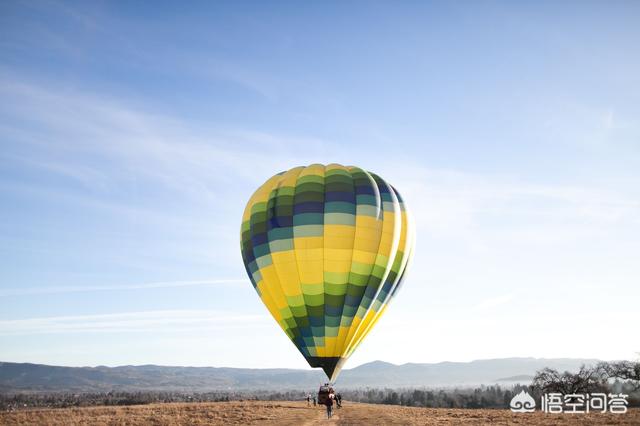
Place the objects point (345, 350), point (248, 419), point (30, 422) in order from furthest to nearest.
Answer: point (345, 350) < point (248, 419) < point (30, 422)

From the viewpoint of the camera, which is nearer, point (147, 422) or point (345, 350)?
point (147, 422)

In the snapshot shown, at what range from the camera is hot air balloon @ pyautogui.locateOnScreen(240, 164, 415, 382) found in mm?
37688

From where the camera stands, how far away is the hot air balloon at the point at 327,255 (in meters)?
37.7

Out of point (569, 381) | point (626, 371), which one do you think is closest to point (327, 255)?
point (569, 381)

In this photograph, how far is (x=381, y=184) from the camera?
41.6 meters

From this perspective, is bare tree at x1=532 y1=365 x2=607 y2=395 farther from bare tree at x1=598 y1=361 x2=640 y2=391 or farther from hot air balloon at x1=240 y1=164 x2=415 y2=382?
hot air balloon at x1=240 y1=164 x2=415 y2=382

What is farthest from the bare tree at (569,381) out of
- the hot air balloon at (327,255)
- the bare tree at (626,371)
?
the hot air balloon at (327,255)

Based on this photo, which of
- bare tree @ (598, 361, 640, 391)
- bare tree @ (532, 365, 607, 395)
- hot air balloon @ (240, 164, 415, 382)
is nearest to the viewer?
hot air balloon @ (240, 164, 415, 382)

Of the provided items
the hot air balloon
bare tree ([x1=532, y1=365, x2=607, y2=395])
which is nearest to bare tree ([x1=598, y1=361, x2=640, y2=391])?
bare tree ([x1=532, y1=365, x2=607, y2=395])

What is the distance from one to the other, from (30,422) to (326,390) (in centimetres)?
1698

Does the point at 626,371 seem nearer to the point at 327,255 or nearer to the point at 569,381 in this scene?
the point at 569,381

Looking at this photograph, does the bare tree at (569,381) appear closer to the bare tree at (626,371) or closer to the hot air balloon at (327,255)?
the bare tree at (626,371)

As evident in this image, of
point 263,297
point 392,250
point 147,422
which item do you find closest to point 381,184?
point 392,250

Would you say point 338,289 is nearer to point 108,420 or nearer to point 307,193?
point 307,193
